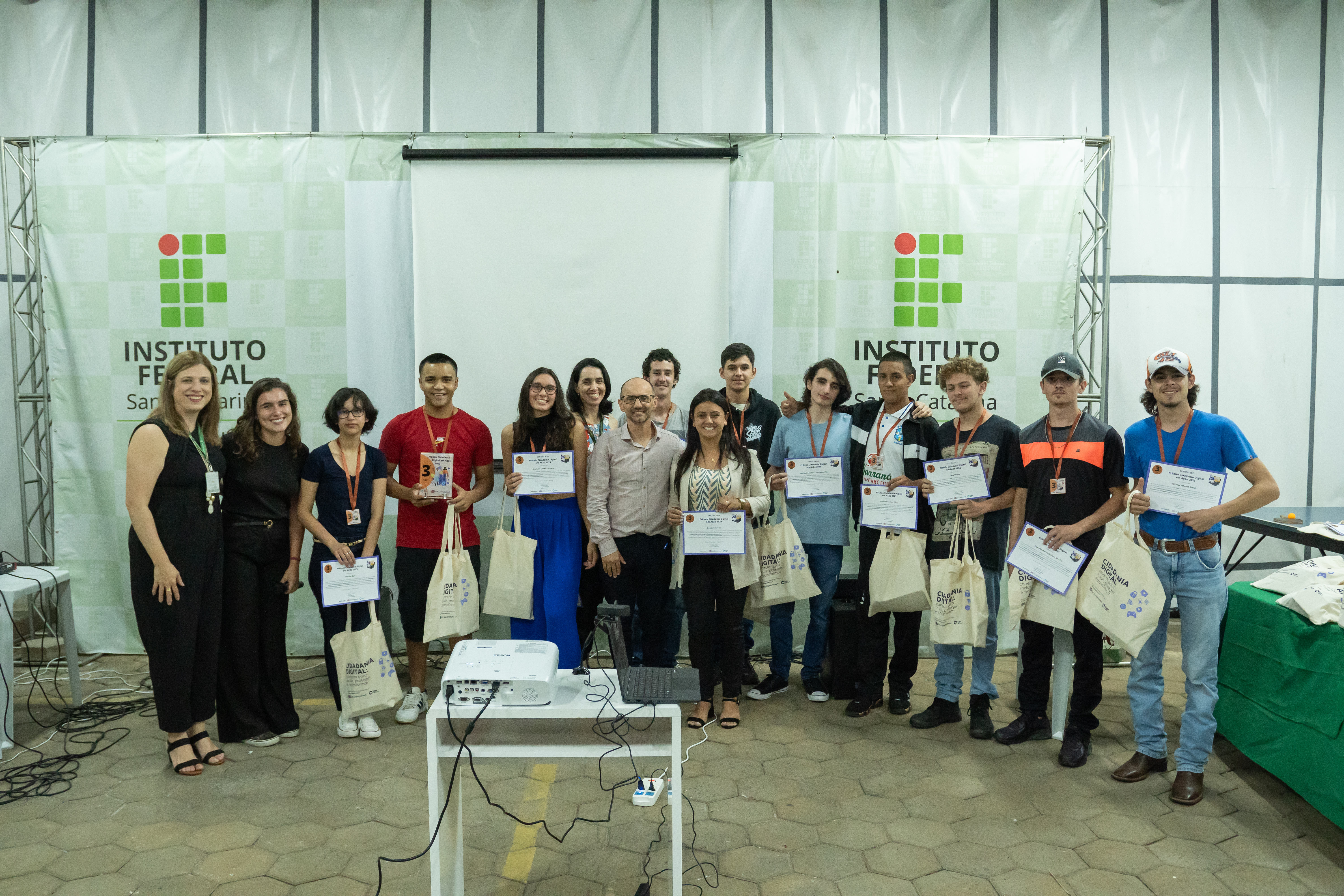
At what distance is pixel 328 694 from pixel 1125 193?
5704 millimetres

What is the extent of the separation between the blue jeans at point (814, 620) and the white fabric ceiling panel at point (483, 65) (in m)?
3.25

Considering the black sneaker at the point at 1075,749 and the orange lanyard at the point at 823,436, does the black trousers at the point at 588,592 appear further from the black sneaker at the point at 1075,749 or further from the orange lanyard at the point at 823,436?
the black sneaker at the point at 1075,749

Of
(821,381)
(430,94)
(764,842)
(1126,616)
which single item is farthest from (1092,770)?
(430,94)

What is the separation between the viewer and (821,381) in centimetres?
406

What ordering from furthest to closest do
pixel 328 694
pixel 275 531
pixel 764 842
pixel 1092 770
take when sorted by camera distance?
pixel 328 694, pixel 275 531, pixel 1092 770, pixel 764 842

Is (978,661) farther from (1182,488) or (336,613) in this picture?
(336,613)

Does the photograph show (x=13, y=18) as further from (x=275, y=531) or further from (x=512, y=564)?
(x=512, y=564)

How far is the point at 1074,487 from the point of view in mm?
3453

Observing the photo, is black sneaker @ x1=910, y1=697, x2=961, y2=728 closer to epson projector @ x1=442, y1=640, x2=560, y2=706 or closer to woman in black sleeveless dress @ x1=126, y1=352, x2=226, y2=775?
epson projector @ x1=442, y1=640, x2=560, y2=706

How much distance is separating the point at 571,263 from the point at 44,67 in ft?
12.0

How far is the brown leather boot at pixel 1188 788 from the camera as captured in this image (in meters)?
3.14

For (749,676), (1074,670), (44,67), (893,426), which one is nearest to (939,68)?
(893,426)

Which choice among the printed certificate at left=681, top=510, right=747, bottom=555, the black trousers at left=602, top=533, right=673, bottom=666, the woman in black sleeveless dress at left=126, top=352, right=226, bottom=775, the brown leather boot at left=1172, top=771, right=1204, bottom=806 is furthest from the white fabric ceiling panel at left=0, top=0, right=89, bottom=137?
the brown leather boot at left=1172, top=771, right=1204, bottom=806

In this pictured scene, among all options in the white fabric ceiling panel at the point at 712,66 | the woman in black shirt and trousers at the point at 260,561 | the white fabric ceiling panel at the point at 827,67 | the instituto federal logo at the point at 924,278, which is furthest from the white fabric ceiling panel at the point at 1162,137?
the woman in black shirt and trousers at the point at 260,561
